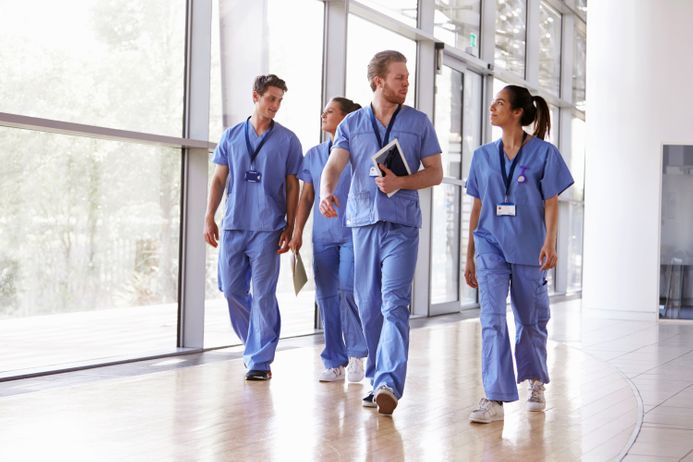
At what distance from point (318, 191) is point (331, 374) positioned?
890 millimetres

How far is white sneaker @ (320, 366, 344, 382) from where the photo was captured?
194 inches

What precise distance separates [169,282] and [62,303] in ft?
2.83

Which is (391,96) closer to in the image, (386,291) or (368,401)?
(386,291)

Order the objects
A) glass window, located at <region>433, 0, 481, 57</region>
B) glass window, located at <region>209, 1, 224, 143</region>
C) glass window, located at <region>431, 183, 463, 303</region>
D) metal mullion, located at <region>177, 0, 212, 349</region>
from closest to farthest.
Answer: metal mullion, located at <region>177, 0, 212, 349</region> < glass window, located at <region>209, 1, 224, 143</region> < glass window, located at <region>433, 0, 481, 57</region> < glass window, located at <region>431, 183, 463, 303</region>

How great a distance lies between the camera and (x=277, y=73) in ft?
23.8

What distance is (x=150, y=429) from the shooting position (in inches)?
143

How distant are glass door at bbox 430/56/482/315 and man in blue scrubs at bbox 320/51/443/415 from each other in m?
5.93

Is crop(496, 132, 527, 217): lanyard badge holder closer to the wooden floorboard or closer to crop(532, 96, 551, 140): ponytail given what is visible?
crop(532, 96, 551, 140): ponytail

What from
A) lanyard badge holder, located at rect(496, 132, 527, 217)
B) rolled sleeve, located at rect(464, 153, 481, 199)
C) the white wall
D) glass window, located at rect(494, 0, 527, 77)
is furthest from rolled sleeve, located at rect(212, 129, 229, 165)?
glass window, located at rect(494, 0, 527, 77)

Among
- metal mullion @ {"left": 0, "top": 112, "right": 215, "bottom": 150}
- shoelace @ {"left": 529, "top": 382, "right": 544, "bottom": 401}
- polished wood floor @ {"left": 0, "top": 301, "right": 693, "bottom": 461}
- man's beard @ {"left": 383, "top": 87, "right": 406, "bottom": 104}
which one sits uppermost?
man's beard @ {"left": 383, "top": 87, "right": 406, "bottom": 104}

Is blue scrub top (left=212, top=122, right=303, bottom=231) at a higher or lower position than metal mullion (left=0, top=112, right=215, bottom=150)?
lower

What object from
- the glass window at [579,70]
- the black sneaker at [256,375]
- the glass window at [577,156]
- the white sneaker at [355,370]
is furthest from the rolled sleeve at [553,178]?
the glass window at [579,70]

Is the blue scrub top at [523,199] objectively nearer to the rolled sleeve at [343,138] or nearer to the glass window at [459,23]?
the rolled sleeve at [343,138]

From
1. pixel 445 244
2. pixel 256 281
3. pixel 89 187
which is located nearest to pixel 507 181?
pixel 256 281
